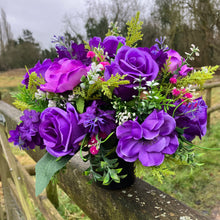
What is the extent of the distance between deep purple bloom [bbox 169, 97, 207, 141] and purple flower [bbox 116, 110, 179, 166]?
0.06 m

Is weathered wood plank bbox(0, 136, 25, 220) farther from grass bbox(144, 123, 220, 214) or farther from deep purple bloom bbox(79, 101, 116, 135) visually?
grass bbox(144, 123, 220, 214)

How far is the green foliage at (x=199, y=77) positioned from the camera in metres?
0.66

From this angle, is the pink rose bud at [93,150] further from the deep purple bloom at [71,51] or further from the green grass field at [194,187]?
the green grass field at [194,187]

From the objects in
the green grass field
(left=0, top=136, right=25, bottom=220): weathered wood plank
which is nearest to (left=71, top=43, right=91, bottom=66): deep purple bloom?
(left=0, top=136, right=25, bottom=220): weathered wood plank

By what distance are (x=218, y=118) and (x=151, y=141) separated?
5.43 meters

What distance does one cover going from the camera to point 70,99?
690 mm

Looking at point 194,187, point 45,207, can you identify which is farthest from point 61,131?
point 194,187

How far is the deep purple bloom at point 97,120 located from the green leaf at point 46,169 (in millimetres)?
124

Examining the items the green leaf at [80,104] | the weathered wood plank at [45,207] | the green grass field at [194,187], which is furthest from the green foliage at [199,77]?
the green grass field at [194,187]

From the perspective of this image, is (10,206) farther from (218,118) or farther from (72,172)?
(218,118)

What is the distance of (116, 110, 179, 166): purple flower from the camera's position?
588mm

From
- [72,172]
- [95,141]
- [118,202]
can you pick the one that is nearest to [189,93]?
[95,141]

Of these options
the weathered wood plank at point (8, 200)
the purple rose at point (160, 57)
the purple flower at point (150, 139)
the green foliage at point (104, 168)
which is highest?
the purple rose at point (160, 57)

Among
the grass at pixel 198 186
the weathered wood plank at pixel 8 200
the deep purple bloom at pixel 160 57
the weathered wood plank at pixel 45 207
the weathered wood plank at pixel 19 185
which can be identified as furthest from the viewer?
the grass at pixel 198 186
